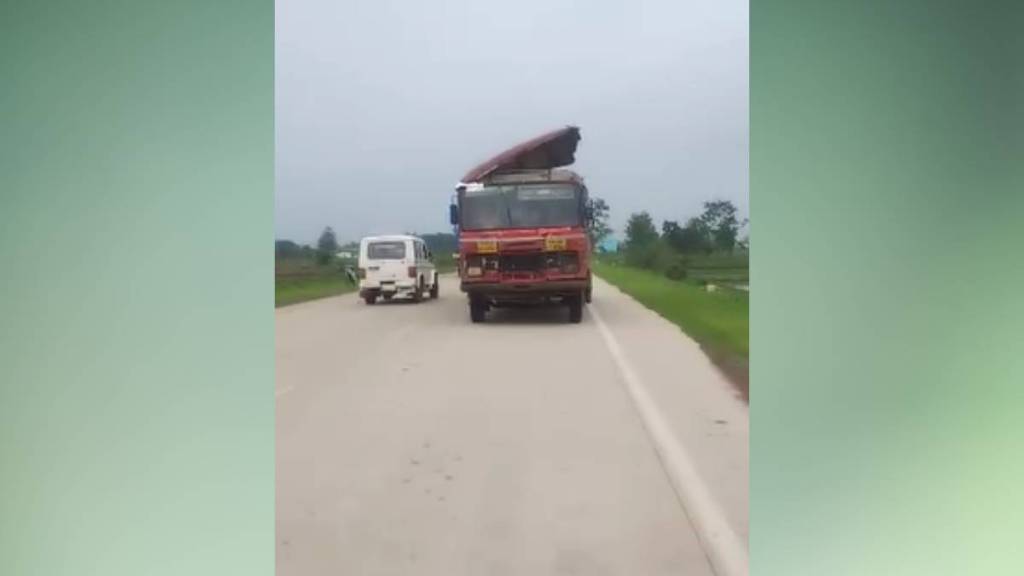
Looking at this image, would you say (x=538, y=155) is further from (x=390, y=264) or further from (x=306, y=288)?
(x=306, y=288)

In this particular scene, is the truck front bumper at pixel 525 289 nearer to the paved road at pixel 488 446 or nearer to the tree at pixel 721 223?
the paved road at pixel 488 446

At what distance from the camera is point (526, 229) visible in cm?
376

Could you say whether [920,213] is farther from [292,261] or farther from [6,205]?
[6,205]

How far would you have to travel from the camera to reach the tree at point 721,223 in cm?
212

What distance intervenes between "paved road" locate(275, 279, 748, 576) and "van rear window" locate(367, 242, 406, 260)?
0.65 ft

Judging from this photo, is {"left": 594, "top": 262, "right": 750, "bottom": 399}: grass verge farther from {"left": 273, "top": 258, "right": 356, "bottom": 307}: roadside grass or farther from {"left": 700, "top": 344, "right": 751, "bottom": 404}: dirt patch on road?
{"left": 273, "top": 258, "right": 356, "bottom": 307}: roadside grass

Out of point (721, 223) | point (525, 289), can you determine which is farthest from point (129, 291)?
point (525, 289)

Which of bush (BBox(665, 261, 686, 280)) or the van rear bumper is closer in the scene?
bush (BBox(665, 261, 686, 280))

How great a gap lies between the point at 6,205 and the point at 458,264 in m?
1.46

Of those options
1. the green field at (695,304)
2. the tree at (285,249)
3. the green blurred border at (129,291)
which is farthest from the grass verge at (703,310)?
the green blurred border at (129,291)

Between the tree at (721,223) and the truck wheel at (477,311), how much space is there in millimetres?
997

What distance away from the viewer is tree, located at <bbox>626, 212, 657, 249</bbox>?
2.34 m

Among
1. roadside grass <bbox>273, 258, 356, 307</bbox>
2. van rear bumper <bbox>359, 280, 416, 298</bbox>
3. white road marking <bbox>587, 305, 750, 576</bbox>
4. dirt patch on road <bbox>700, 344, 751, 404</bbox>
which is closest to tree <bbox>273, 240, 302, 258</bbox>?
roadside grass <bbox>273, 258, 356, 307</bbox>

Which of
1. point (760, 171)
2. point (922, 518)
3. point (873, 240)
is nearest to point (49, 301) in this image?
point (760, 171)
